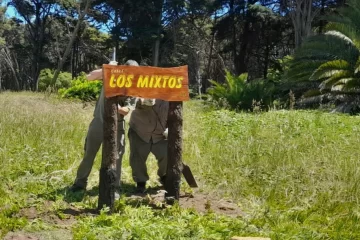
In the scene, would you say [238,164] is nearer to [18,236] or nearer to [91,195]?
[91,195]

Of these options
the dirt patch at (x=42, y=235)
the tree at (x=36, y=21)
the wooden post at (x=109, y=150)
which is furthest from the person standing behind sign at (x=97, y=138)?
the tree at (x=36, y=21)

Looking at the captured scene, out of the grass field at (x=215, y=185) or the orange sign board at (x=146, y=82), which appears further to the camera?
the orange sign board at (x=146, y=82)

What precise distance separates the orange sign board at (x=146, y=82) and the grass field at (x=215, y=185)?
107 cm

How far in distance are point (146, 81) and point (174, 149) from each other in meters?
0.75

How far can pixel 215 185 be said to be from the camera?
563cm

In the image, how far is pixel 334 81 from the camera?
1327 cm

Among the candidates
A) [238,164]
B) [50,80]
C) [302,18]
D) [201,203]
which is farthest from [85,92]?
[302,18]

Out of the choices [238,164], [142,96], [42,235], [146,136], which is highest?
[142,96]

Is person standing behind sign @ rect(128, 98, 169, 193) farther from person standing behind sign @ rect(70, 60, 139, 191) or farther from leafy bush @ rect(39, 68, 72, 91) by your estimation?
leafy bush @ rect(39, 68, 72, 91)

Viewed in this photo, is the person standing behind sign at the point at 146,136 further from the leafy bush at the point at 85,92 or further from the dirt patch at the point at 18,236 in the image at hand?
the leafy bush at the point at 85,92

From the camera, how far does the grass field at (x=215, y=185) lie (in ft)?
13.1

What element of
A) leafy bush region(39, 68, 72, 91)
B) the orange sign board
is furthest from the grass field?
leafy bush region(39, 68, 72, 91)

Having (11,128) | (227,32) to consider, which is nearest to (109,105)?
(11,128)

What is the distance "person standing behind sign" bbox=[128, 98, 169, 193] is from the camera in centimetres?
521
